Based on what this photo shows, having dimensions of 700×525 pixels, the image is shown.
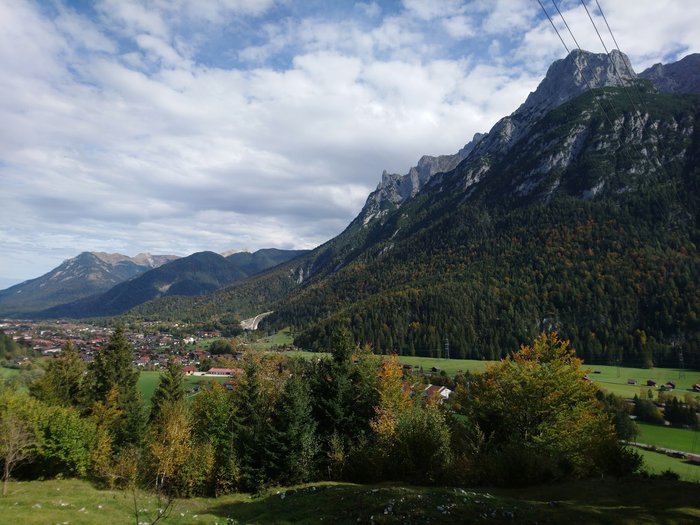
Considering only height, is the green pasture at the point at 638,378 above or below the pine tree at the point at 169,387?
below

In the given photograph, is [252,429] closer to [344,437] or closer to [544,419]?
[344,437]

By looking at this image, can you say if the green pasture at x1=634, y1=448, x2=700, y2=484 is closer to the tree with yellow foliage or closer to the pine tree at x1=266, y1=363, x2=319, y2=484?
the tree with yellow foliage

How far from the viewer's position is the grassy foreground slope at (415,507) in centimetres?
1648

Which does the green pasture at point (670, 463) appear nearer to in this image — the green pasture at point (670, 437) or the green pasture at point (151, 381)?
the green pasture at point (670, 437)

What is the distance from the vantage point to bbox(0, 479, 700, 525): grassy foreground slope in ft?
54.1

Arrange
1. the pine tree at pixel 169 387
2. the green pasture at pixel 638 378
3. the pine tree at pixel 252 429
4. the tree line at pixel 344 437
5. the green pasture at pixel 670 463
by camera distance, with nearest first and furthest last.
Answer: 1. the tree line at pixel 344 437
2. the pine tree at pixel 252 429
3. the green pasture at pixel 670 463
4. the pine tree at pixel 169 387
5. the green pasture at pixel 638 378

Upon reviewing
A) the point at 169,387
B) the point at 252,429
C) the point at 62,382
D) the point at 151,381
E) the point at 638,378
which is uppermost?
the point at 62,382

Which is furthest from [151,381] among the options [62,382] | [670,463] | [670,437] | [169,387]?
[670,437]

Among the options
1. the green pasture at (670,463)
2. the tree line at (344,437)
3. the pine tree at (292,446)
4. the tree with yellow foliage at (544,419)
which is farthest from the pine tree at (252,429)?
the green pasture at (670,463)

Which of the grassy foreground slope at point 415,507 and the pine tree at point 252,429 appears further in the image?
the pine tree at point 252,429

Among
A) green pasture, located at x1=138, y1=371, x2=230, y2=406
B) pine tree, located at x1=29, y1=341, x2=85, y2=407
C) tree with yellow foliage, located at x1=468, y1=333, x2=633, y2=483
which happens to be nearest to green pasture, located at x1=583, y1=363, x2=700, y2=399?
tree with yellow foliage, located at x1=468, y1=333, x2=633, y2=483

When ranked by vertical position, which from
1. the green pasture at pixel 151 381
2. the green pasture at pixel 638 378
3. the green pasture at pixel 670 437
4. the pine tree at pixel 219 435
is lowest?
the green pasture at pixel 151 381

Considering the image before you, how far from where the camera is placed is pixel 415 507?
719 inches

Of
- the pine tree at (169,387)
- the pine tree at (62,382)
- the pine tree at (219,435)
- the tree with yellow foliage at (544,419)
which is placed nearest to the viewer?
the tree with yellow foliage at (544,419)
